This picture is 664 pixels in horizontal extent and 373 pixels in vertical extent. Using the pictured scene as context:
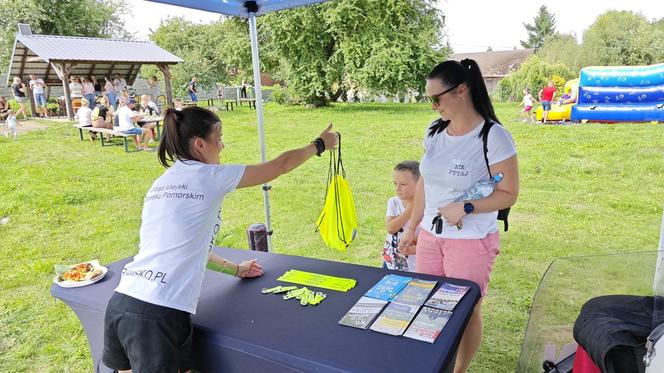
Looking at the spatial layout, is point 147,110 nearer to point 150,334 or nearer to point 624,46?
point 150,334

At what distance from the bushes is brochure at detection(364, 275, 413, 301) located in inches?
762

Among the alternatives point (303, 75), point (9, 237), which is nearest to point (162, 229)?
point (9, 237)

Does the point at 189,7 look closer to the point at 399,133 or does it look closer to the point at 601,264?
the point at 601,264

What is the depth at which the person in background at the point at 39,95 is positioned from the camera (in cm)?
1259

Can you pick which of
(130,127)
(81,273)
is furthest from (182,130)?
(130,127)

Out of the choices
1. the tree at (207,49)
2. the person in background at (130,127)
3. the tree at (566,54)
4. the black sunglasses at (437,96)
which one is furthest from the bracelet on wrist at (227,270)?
the tree at (566,54)

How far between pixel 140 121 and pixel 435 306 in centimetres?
927

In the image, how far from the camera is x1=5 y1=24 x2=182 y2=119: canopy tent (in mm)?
11062

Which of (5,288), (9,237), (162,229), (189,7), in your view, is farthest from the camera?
(9,237)

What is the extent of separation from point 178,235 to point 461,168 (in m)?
1.11

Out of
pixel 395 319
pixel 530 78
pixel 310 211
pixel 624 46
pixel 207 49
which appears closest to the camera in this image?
pixel 395 319

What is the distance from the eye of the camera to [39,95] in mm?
12797

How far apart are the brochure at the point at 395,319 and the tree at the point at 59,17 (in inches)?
911

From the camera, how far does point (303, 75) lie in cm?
1602
